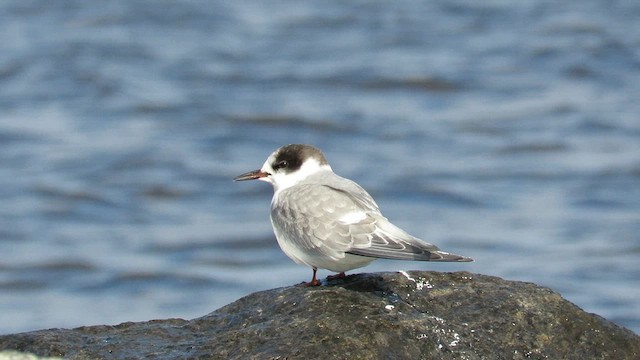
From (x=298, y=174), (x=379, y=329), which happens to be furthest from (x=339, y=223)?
(x=379, y=329)

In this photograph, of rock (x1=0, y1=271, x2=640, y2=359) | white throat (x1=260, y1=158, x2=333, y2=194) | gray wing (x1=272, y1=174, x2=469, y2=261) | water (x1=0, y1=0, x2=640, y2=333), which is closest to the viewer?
rock (x1=0, y1=271, x2=640, y2=359)

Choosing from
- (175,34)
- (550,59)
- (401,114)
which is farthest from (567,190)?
(175,34)

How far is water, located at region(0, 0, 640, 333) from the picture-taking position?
41.4ft

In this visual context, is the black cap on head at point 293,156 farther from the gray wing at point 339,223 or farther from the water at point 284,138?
the water at point 284,138

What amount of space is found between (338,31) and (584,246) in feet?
26.3

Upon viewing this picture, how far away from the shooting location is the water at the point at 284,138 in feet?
41.4

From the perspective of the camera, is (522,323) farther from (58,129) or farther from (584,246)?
(58,129)

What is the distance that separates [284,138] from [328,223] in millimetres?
10022

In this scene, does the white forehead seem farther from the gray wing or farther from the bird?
the gray wing

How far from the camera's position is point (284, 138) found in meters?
16.0

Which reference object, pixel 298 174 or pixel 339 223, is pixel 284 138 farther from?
pixel 339 223

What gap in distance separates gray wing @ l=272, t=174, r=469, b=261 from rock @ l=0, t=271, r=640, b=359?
22 cm

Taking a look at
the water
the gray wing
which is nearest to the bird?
the gray wing

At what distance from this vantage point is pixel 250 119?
16.8m
